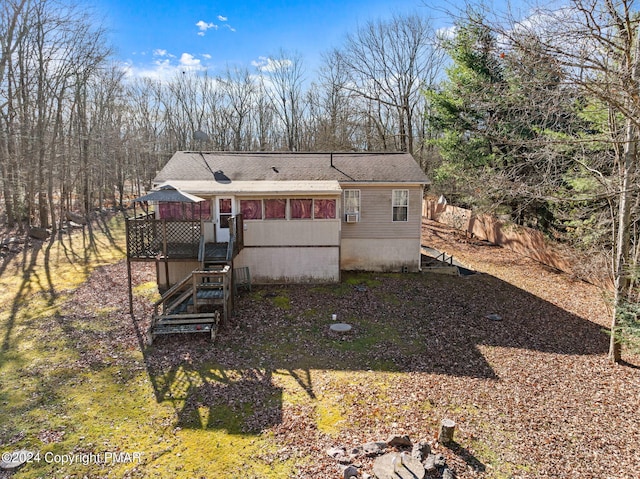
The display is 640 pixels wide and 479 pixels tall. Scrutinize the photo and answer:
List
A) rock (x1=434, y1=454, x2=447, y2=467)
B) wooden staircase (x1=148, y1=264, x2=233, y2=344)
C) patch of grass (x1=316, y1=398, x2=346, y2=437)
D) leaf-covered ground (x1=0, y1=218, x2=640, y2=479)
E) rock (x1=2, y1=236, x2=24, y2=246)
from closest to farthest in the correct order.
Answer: rock (x1=434, y1=454, x2=447, y2=467) < leaf-covered ground (x1=0, y1=218, x2=640, y2=479) < patch of grass (x1=316, y1=398, x2=346, y2=437) < wooden staircase (x1=148, y1=264, x2=233, y2=344) < rock (x1=2, y1=236, x2=24, y2=246)

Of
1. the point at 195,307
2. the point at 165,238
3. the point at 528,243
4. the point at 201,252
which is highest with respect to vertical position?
the point at 165,238

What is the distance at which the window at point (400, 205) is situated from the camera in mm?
15352

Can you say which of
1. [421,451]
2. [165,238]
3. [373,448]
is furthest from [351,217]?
[421,451]

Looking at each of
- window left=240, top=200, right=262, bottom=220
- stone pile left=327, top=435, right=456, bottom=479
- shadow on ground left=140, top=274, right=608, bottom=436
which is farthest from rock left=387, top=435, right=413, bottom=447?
window left=240, top=200, right=262, bottom=220

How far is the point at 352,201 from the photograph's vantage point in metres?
15.5

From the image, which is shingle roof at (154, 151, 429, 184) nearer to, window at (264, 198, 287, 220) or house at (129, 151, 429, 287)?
house at (129, 151, 429, 287)

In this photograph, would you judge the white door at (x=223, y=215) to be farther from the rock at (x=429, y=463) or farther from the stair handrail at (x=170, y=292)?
the rock at (x=429, y=463)

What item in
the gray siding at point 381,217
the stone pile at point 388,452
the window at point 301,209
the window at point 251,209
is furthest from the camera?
the gray siding at point 381,217

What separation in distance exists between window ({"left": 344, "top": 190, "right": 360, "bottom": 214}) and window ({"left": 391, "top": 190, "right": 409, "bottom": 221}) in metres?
1.47

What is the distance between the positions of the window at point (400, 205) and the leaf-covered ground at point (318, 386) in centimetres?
393

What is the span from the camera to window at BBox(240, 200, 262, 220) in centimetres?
1356

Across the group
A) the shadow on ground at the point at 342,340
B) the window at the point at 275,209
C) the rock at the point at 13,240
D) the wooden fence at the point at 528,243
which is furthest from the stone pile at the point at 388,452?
the rock at the point at 13,240

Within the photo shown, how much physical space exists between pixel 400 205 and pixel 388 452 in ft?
36.2

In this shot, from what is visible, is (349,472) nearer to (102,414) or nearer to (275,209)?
(102,414)
